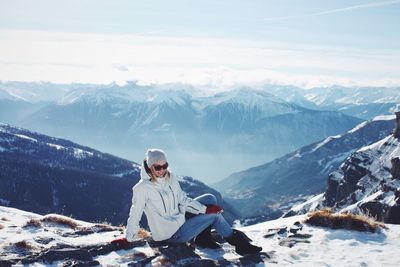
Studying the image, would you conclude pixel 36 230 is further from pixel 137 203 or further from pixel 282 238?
pixel 282 238

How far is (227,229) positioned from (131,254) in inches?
129

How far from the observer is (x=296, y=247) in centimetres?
1655

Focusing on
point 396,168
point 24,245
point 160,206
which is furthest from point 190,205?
point 396,168

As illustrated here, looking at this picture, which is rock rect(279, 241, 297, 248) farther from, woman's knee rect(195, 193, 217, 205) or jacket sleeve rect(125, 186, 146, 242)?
jacket sleeve rect(125, 186, 146, 242)

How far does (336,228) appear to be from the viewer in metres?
18.5

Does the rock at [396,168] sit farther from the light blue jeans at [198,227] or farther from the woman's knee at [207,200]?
the light blue jeans at [198,227]

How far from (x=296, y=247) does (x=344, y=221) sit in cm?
309

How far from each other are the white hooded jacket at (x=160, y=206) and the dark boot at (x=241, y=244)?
137 centimetres

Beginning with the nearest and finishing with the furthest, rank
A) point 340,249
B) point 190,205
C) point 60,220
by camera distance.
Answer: point 190,205
point 340,249
point 60,220

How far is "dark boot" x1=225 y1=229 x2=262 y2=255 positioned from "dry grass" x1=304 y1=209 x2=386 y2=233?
4508mm

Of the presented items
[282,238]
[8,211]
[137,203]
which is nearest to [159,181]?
[137,203]

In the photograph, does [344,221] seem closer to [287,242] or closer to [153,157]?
[287,242]

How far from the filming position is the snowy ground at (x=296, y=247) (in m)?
15.0

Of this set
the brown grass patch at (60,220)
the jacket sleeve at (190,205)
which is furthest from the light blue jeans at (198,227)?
the brown grass patch at (60,220)
